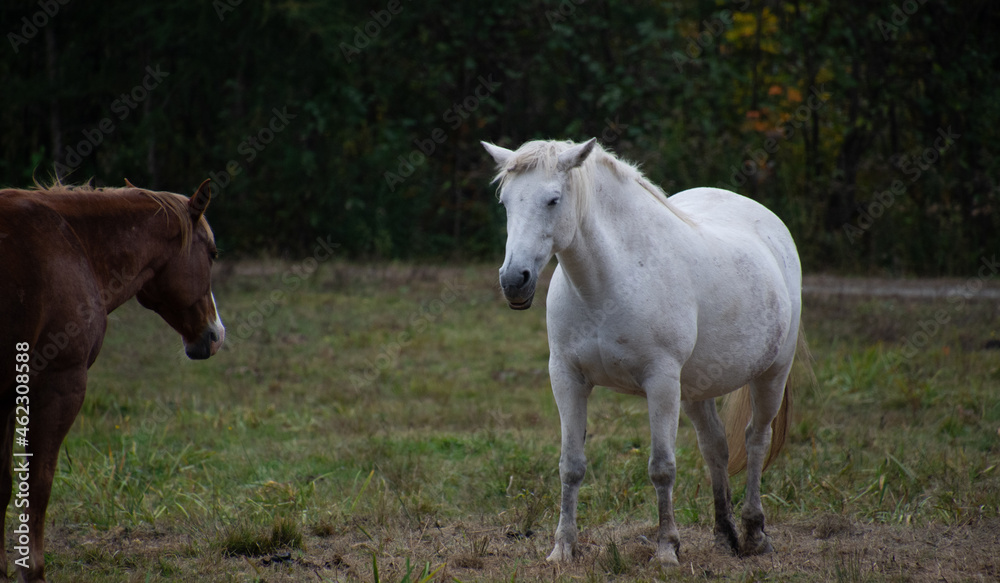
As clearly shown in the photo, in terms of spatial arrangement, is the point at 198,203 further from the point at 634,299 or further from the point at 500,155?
the point at 634,299

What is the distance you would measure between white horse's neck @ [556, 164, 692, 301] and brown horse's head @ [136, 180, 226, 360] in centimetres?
162

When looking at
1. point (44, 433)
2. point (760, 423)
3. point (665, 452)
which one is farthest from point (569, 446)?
point (44, 433)

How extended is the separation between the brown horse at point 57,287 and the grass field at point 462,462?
2.10 ft

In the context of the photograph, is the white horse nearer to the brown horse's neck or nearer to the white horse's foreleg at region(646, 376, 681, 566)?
the white horse's foreleg at region(646, 376, 681, 566)

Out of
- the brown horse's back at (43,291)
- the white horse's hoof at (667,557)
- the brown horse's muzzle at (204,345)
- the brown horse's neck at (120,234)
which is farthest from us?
the brown horse's muzzle at (204,345)

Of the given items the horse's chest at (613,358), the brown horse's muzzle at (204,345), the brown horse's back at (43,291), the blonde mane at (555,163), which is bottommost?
the brown horse's muzzle at (204,345)

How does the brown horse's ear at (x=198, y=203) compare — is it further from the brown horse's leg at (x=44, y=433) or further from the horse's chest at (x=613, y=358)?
the horse's chest at (x=613, y=358)

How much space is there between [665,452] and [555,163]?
130 centimetres

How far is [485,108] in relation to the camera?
1606 centimetres

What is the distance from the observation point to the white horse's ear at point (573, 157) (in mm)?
3439

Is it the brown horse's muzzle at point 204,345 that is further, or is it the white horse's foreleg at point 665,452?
the brown horse's muzzle at point 204,345

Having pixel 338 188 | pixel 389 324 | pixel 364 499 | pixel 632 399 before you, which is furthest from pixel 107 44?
pixel 364 499

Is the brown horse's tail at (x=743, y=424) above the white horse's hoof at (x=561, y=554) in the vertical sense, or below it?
Result: above

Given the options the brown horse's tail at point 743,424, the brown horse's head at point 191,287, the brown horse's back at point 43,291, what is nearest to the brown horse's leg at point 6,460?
the brown horse's back at point 43,291
